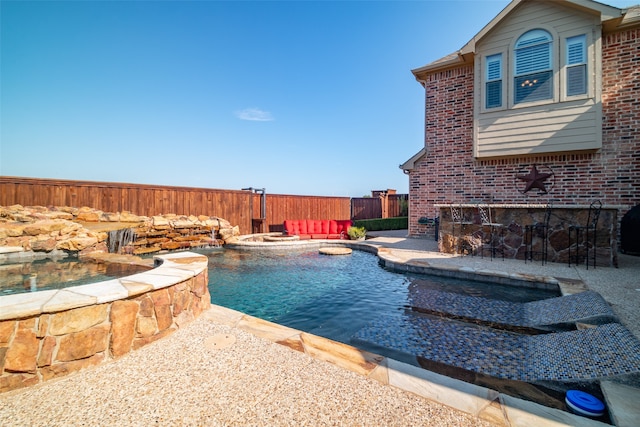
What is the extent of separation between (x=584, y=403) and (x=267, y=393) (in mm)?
2080

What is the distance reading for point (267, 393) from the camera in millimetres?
1918

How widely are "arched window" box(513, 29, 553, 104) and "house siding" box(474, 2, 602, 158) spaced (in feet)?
0.40

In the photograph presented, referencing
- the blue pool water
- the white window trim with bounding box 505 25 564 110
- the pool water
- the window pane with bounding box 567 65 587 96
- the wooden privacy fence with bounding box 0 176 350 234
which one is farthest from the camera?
the wooden privacy fence with bounding box 0 176 350 234

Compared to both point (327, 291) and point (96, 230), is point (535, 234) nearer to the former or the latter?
point (327, 291)

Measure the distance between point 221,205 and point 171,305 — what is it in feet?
33.2

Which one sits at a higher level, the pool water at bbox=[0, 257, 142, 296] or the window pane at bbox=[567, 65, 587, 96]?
the window pane at bbox=[567, 65, 587, 96]

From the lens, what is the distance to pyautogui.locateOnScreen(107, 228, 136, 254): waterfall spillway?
805cm

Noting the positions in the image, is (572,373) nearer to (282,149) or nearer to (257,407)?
(257,407)

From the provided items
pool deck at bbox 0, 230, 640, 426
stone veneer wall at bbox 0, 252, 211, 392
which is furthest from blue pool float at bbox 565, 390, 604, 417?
stone veneer wall at bbox 0, 252, 211, 392

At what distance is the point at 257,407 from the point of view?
177 centimetres

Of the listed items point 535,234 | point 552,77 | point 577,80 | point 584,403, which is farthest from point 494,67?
point 584,403

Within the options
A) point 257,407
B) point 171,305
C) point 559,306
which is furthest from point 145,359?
point 559,306

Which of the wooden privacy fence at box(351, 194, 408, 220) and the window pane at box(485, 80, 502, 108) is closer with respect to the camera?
the window pane at box(485, 80, 502, 108)

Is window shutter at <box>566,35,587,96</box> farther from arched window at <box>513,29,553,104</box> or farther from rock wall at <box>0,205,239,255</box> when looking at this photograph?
rock wall at <box>0,205,239,255</box>
